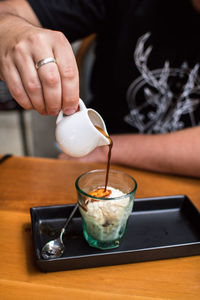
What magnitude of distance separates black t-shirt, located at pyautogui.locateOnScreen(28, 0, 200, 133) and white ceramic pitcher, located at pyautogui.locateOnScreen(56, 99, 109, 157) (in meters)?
0.81

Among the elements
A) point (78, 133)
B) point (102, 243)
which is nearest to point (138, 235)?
point (102, 243)

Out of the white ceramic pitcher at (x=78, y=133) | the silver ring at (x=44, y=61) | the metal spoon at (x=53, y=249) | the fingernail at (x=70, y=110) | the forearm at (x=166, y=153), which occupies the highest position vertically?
the silver ring at (x=44, y=61)

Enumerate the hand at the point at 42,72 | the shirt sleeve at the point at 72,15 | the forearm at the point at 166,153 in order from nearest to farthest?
the hand at the point at 42,72 < the forearm at the point at 166,153 < the shirt sleeve at the point at 72,15

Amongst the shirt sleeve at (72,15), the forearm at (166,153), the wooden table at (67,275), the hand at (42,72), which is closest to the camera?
the wooden table at (67,275)

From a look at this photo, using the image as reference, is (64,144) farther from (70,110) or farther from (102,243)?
(102,243)

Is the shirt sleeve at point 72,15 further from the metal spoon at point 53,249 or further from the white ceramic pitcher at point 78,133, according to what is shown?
the metal spoon at point 53,249

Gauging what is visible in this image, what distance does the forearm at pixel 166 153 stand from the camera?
111 cm

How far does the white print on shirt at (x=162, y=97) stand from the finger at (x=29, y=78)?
0.86 meters

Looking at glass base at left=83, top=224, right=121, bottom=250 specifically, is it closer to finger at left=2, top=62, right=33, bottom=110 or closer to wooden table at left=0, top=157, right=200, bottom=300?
wooden table at left=0, top=157, right=200, bottom=300

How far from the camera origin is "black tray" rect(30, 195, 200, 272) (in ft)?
2.28

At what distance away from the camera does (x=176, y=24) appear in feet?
4.65

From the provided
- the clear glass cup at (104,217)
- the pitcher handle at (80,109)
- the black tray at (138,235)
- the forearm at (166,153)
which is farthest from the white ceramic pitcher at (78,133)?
the forearm at (166,153)

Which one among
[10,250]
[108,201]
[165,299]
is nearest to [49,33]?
[108,201]

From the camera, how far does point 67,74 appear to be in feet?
2.44
